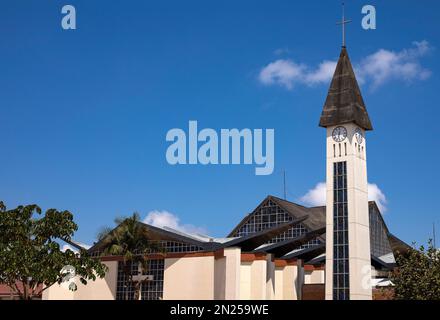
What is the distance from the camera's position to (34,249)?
141ft

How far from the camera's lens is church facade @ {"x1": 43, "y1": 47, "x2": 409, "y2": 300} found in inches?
1845

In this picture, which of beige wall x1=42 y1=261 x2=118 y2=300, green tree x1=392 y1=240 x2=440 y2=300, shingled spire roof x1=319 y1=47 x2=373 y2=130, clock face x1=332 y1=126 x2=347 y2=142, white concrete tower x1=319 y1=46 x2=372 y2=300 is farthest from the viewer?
beige wall x1=42 y1=261 x2=118 y2=300

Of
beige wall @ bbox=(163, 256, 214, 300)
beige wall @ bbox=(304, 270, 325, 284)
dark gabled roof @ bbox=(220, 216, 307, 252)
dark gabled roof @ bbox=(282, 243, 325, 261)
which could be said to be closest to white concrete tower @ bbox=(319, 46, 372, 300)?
dark gabled roof @ bbox=(220, 216, 307, 252)

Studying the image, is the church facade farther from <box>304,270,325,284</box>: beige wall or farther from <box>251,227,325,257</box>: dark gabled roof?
<box>304,270,325,284</box>: beige wall

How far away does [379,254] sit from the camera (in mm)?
75375

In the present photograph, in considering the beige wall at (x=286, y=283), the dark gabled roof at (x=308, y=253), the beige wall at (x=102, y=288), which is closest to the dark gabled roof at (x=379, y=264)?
the dark gabled roof at (x=308, y=253)

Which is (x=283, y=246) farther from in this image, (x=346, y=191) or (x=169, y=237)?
(x=169, y=237)

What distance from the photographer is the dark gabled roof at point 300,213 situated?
72125mm

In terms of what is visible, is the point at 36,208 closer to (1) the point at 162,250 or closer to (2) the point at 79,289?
(1) the point at 162,250

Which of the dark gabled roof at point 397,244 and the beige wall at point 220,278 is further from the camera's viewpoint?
the dark gabled roof at point 397,244

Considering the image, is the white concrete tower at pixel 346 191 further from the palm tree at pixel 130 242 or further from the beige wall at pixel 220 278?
the palm tree at pixel 130 242

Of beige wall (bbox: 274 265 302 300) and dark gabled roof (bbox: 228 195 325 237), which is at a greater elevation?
dark gabled roof (bbox: 228 195 325 237)

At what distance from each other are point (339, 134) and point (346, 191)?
184 inches
